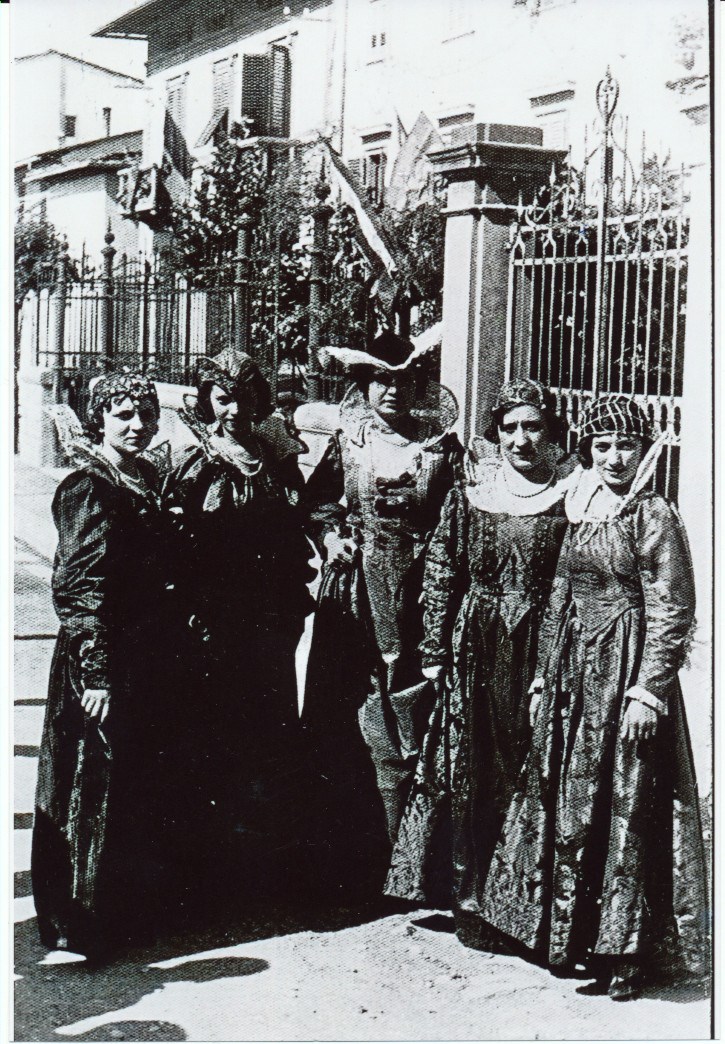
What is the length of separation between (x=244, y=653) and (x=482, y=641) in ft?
3.05

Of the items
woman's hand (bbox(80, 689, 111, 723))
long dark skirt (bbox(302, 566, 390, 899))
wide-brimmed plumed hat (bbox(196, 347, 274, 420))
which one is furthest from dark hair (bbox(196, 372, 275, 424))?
woman's hand (bbox(80, 689, 111, 723))

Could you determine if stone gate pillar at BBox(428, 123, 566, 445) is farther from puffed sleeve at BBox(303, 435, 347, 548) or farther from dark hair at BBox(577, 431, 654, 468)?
dark hair at BBox(577, 431, 654, 468)

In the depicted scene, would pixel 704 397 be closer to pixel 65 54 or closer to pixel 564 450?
pixel 564 450

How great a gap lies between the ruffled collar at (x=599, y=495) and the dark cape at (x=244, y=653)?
1.08 meters

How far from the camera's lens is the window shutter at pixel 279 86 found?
206 inches

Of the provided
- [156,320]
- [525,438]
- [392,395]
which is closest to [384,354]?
[392,395]

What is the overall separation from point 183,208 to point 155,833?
2.57 m

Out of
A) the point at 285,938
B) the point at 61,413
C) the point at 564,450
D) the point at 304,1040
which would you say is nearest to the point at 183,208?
the point at 61,413

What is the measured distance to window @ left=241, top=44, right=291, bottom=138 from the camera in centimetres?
522

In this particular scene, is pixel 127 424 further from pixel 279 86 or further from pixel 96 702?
pixel 279 86

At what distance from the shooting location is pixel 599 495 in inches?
171

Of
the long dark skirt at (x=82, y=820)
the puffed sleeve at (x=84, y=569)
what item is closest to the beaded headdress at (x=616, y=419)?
the puffed sleeve at (x=84, y=569)

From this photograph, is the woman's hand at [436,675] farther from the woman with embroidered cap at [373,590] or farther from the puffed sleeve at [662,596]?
the puffed sleeve at [662,596]

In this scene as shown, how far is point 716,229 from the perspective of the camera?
195 inches
